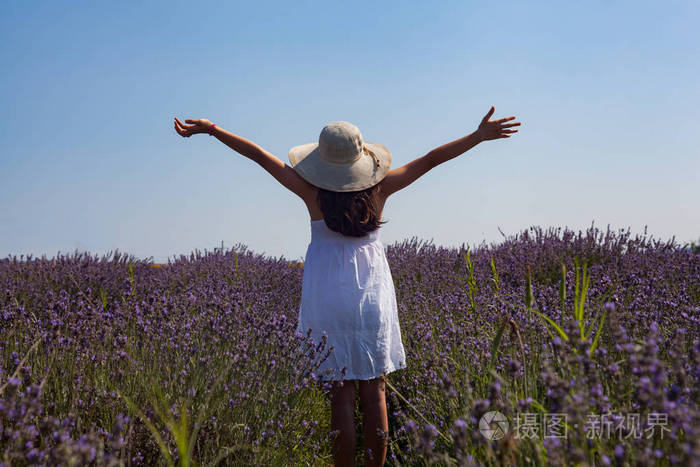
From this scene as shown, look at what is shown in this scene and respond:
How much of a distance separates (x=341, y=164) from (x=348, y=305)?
700 mm

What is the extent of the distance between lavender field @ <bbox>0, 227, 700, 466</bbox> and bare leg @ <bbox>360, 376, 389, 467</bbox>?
0.12m

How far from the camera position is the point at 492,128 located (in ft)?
9.28

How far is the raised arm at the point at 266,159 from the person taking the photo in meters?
2.75

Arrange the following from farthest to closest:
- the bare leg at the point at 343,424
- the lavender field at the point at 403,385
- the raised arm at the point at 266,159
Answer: the raised arm at the point at 266,159 → the bare leg at the point at 343,424 → the lavender field at the point at 403,385

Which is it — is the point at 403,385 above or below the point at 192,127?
below

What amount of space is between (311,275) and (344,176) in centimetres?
51

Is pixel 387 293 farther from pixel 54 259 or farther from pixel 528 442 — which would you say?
pixel 54 259

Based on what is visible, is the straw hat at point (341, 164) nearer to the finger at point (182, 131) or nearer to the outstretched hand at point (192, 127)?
the outstretched hand at point (192, 127)

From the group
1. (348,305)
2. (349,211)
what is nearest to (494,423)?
(348,305)

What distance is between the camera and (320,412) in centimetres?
350

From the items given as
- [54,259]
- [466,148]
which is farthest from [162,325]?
[54,259]

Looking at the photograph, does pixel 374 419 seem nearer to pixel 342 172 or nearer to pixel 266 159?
pixel 342 172

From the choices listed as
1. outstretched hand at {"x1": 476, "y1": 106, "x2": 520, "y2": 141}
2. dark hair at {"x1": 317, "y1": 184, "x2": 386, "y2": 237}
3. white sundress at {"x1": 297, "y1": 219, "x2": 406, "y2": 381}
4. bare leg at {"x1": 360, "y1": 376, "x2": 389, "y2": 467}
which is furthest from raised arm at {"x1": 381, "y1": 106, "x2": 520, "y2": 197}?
bare leg at {"x1": 360, "y1": 376, "x2": 389, "y2": 467}

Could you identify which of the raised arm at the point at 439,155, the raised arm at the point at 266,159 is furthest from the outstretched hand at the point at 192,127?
the raised arm at the point at 439,155
